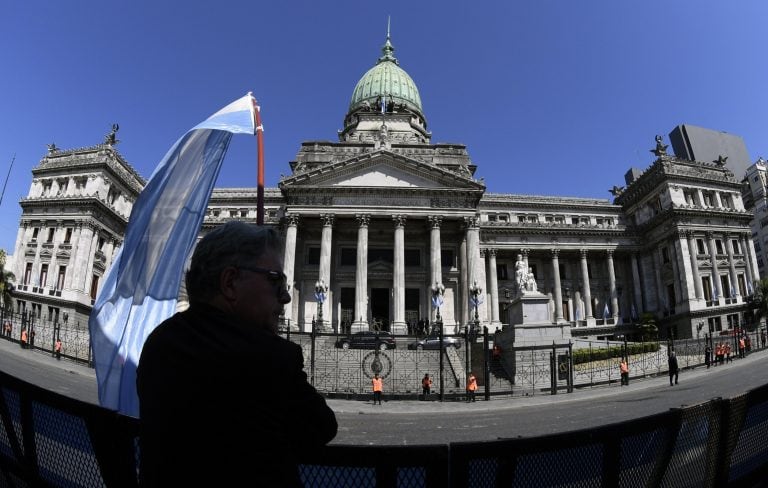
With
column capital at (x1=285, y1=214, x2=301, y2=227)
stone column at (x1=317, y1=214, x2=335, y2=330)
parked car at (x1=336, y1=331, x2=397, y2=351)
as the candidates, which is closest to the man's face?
parked car at (x1=336, y1=331, x2=397, y2=351)

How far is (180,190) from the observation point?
453 cm

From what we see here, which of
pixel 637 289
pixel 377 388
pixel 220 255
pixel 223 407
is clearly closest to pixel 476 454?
pixel 223 407

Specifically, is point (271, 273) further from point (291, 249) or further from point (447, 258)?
point (447, 258)

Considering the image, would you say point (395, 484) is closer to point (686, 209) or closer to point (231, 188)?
point (686, 209)

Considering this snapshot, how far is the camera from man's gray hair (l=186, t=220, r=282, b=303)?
202cm

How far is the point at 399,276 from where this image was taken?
38031mm

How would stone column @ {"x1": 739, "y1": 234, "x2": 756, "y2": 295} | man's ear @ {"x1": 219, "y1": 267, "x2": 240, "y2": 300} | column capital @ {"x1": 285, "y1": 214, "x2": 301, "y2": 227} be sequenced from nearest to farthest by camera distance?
man's ear @ {"x1": 219, "y1": 267, "x2": 240, "y2": 300} → column capital @ {"x1": 285, "y1": 214, "x2": 301, "y2": 227} → stone column @ {"x1": 739, "y1": 234, "x2": 756, "y2": 295}

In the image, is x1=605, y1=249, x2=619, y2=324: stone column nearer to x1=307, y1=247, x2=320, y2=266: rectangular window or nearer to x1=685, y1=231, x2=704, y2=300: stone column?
x1=685, y1=231, x2=704, y2=300: stone column

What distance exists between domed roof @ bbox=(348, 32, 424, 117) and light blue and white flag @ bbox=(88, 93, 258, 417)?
55599 millimetres

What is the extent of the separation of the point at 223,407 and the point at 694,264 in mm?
53304

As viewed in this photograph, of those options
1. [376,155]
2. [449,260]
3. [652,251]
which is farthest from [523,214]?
[376,155]

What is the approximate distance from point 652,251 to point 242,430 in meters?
57.0

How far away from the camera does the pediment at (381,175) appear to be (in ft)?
129

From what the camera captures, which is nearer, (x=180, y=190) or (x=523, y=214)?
(x=180, y=190)
